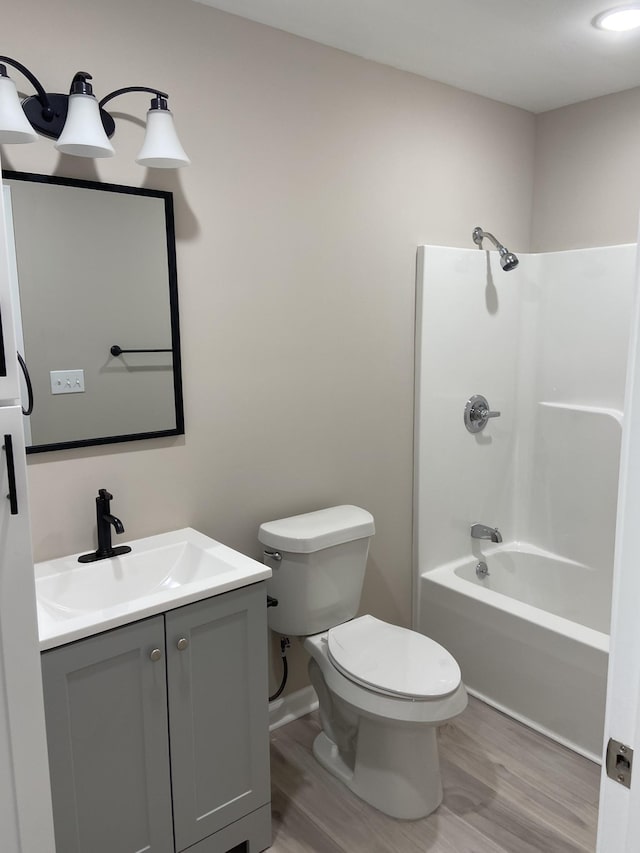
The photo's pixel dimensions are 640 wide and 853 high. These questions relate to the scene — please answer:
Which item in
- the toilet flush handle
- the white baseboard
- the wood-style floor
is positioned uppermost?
the toilet flush handle

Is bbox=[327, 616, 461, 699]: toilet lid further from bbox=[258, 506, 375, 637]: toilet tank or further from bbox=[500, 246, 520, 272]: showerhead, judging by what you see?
bbox=[500, 246, 520, 272]: showerhead

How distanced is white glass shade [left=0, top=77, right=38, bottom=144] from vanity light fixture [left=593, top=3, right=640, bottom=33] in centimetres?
178

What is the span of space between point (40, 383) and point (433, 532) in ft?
5.88

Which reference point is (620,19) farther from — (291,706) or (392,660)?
(291,706)

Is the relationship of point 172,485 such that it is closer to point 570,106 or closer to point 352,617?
point 352,617

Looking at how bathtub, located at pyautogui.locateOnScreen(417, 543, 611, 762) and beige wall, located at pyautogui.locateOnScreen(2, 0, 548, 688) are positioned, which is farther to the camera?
bathtub, located at pyautogui.locateOnScreen(417, 543, 611, 762)

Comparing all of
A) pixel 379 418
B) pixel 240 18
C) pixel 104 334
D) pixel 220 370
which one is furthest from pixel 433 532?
pixel 240 18

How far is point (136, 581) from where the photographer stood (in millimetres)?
1959

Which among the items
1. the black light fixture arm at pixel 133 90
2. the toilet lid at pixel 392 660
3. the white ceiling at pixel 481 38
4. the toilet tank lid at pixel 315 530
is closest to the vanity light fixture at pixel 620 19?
the white ceiling at pixel 481 38

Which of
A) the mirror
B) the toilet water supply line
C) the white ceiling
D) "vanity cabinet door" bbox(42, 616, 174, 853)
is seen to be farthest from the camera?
the toilet water supply line

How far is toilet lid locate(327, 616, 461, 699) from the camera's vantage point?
6.66 feet

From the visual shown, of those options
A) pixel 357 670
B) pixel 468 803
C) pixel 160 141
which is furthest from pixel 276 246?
pixel 468 803

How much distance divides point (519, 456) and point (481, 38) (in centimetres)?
185

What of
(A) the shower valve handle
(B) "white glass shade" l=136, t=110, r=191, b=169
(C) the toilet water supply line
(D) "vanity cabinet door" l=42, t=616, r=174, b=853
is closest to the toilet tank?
(C) the toilet water supply line
